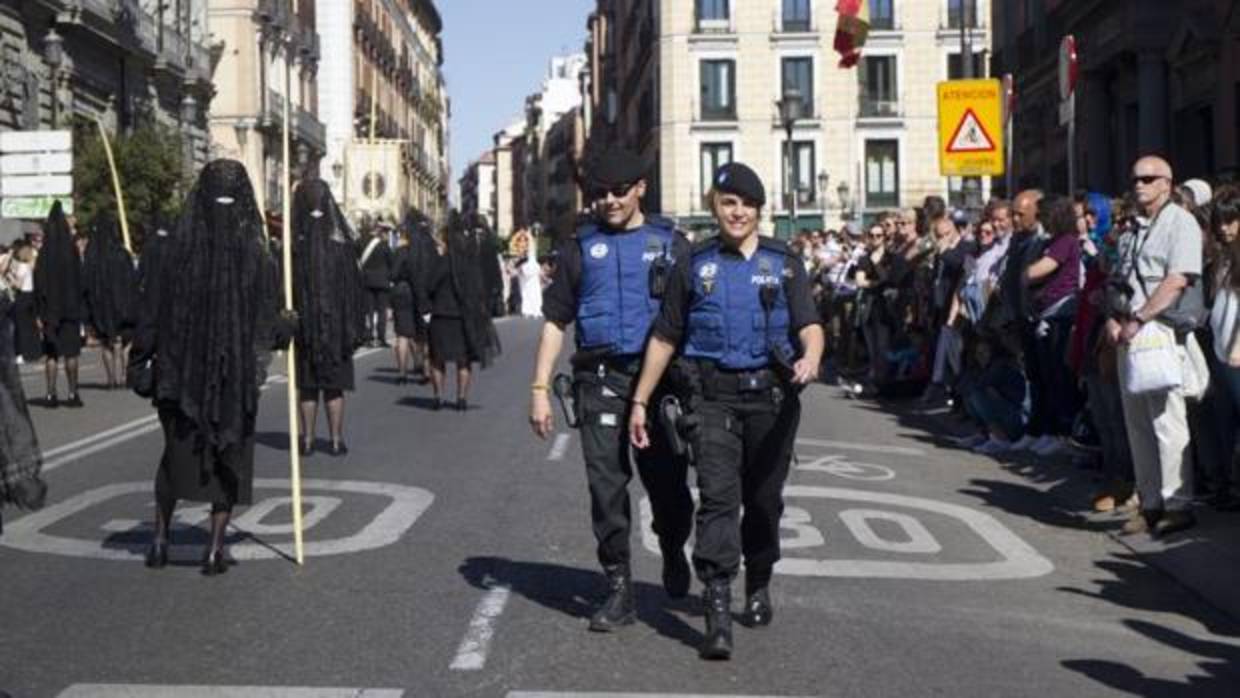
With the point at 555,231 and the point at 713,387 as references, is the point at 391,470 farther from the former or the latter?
the point at 555,231

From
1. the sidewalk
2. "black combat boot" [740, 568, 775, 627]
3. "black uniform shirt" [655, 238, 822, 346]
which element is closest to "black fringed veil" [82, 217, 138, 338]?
the sidewalk

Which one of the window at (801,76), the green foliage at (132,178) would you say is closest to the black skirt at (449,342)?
the green foliage at (132,178)

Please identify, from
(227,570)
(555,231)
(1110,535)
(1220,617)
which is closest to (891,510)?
(1110,535)

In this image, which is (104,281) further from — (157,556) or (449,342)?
(157,556)

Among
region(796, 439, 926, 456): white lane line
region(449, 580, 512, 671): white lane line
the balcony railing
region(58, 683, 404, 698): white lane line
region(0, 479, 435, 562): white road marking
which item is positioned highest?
the balcony railing

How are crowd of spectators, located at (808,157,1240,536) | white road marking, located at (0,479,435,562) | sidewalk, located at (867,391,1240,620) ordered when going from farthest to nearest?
crowd of spectators, located at (808,157,1240,536)
white road marking, located at (0,479,435,562)
sidewalk, located at (867,391,1240,620)

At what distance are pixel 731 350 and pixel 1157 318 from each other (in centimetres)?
363

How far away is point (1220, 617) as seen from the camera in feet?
25.9

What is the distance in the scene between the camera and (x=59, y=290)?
64.5 feet

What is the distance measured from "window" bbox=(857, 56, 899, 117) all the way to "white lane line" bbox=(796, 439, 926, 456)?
61620mm

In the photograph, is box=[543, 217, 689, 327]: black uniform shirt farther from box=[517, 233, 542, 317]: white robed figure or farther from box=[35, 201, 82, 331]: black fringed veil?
box=[517, 233, 542, 317]: white robed figure

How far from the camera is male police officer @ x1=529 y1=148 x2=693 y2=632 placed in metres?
7.40

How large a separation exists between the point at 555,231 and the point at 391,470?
142m

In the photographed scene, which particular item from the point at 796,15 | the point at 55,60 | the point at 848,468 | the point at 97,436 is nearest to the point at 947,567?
the point at 848,468
